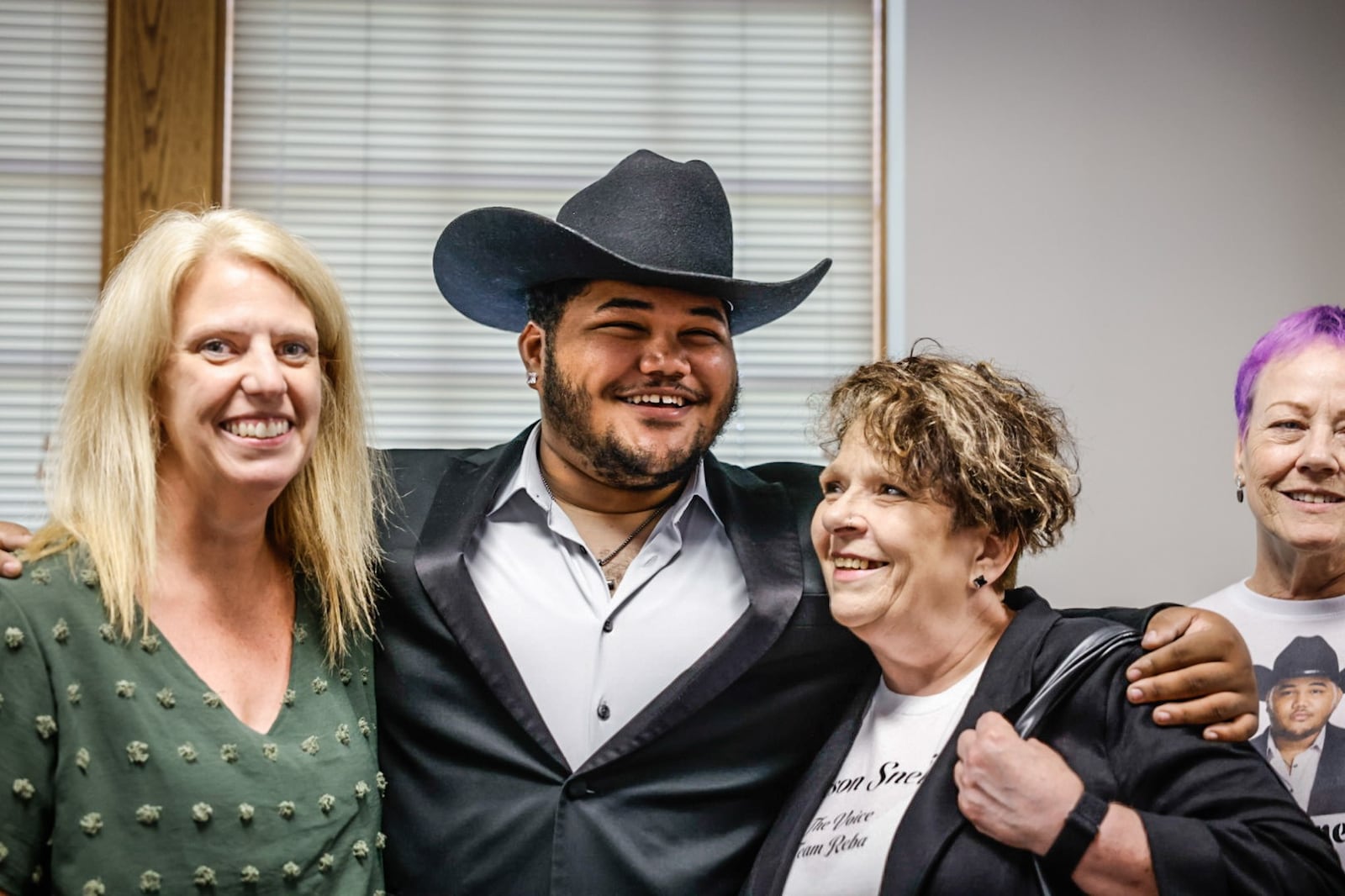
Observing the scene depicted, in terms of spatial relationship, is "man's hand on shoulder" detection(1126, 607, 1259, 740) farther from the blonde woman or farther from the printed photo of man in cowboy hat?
the blonde woman

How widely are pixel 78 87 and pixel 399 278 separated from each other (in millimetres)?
1041

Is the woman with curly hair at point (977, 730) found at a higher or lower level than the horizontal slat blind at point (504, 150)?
lower


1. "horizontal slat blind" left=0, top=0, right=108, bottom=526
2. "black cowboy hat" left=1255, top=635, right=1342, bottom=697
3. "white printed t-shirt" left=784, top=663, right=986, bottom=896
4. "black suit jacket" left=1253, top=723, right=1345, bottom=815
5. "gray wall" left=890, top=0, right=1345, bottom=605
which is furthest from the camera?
"horizontal slat blind" left=0, top=0, right=108, bottom=526

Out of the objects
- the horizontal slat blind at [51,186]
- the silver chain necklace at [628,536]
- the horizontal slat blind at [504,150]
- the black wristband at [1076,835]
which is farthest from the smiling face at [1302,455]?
the horizontal slat blind at [51,186]

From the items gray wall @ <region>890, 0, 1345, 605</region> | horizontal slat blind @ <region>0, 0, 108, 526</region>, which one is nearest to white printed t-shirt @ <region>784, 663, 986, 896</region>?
gray wall @ <region>890, 0, 1345, 605</region>

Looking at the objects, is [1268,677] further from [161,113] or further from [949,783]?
[161,113]

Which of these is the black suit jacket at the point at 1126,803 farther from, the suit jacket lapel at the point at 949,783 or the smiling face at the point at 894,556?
the smiling face at the point at 894,556

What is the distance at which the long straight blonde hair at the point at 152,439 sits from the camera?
1761 mm

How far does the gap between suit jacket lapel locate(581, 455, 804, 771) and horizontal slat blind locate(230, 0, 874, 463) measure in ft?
4.13

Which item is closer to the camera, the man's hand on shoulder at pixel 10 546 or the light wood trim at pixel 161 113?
the man's hand on shoulder at pixel 10 546

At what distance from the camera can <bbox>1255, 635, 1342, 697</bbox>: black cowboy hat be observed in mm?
2070

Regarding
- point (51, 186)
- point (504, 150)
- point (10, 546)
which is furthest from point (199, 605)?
point (51, 186)

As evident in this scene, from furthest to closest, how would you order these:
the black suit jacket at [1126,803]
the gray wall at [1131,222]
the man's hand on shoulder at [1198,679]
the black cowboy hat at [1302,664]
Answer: the gray wall at [1131,222] → the black cowboy hat at [1302,664] → the man's hand on shoulder at [1198,679] → the black suit jacket at [1126,803]

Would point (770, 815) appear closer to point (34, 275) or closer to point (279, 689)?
point (279, 689)
